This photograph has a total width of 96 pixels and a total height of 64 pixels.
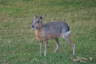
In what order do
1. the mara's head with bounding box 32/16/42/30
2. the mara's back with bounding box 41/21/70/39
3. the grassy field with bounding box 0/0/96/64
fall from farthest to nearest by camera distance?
1. the mara's back with bounding box 41/21/70/39
2. the mara's head with bounding box 32/16/42/30
3. the grassy field with bounding box 0/0/96/64

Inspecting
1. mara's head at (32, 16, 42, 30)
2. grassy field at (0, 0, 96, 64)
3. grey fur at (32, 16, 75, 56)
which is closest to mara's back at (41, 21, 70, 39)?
grey fur at (32, 16, 75, 56)

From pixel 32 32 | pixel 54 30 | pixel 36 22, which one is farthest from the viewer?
pixel 32 32

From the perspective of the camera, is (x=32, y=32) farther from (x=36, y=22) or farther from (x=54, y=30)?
(x=36, y=22)

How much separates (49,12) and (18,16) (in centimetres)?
205

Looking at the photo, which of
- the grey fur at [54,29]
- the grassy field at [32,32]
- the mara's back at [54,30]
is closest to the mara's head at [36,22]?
the grey fur at [54,29]

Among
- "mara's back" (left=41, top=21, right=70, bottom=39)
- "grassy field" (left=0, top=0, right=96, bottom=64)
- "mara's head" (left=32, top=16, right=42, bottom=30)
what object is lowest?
"grassy field" (left=0, top=0, right=96, bottom=64)

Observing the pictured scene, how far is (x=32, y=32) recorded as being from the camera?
1375 cm

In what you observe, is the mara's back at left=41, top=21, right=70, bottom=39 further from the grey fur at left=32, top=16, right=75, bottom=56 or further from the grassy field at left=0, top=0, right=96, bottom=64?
the grassy field at left=0, top=0, right=96, bottom=64

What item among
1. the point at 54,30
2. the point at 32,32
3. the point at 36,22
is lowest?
the point at 32,32

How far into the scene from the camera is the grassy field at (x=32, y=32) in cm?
953

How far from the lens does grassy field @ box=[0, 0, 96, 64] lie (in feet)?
31.3

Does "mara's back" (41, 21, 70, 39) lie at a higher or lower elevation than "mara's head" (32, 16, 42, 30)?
lower

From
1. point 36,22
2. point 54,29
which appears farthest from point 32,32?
point 36,22

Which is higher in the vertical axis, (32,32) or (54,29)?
(54,29)
